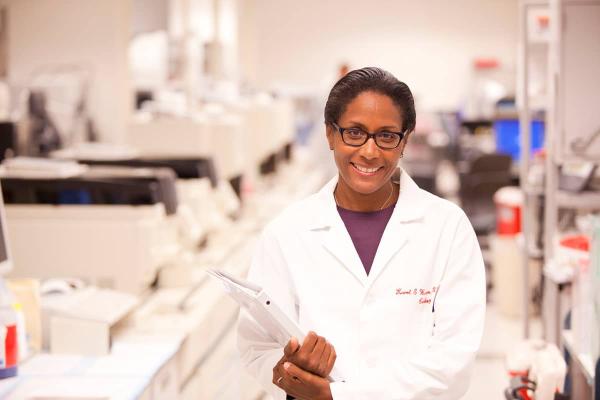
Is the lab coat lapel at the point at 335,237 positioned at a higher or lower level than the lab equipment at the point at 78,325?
higher

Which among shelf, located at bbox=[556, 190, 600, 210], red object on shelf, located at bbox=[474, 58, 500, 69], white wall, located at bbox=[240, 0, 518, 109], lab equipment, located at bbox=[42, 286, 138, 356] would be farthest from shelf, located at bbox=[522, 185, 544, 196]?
red object on shelf, located at bbox=[474, 58, 500, 69]

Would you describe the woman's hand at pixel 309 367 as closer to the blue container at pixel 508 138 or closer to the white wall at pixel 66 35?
the white wall at pixel 66 35

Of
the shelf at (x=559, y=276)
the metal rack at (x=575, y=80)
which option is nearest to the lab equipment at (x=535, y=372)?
the shelf at (x=559, y=276)

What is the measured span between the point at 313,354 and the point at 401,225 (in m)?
0.30

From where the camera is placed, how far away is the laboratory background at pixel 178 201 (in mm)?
2271

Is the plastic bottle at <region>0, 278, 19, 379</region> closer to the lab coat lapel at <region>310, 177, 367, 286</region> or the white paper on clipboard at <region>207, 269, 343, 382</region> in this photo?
the white paper on clipboard at <region>207, 269, 343, 382</region>

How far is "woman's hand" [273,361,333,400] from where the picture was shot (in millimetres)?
1454

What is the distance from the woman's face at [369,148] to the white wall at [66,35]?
8.15 ft

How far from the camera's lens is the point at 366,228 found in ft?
5.24

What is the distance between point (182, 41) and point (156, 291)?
2545 millimetres

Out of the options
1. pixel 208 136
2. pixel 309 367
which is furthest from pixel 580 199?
pixel 309 367

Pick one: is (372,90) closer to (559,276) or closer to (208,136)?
(559,276)

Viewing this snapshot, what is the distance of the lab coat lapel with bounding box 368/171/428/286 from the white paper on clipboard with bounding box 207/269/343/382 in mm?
175

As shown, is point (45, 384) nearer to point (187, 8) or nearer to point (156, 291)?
point (156, 291)
